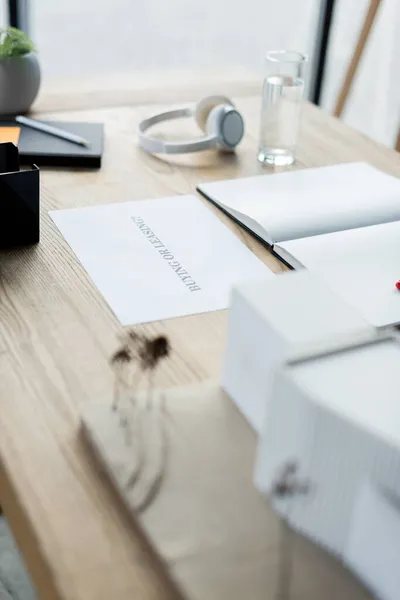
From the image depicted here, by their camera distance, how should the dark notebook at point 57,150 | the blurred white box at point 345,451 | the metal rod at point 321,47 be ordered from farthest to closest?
the metal rod at point 321,47 < the dark notebook at point 57,150 < the blurred white box at point 345,451

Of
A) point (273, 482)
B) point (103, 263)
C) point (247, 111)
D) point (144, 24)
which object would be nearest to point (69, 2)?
point (144, 24)

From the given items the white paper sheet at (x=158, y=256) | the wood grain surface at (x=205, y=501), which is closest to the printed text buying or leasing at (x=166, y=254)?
the white paper sheet at (x=158, y=256)

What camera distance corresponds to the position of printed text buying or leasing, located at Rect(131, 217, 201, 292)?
92 cm

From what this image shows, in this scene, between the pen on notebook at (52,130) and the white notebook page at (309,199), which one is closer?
the white notebook page at (309,199)

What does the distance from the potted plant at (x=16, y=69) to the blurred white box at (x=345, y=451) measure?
3.36 feet

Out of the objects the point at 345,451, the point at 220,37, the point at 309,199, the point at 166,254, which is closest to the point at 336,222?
the point at 309,199

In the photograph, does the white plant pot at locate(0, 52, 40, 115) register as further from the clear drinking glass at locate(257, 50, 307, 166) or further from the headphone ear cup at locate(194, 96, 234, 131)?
the clear drinking glass at locate(257, 50, 307, 166)

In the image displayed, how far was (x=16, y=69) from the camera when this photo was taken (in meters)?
1.37

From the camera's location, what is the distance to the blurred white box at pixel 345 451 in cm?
47

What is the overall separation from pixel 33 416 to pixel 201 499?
0.64 feet

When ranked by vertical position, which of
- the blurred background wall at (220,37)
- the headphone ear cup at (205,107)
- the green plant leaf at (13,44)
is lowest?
the blurred background wall at (220,37)

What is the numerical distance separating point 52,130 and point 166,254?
0.45 m

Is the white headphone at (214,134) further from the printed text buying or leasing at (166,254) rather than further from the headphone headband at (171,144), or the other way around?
the printed text buying or leasing at (166,254)

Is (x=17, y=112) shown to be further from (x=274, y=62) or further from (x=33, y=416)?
(x=33, y=416)
